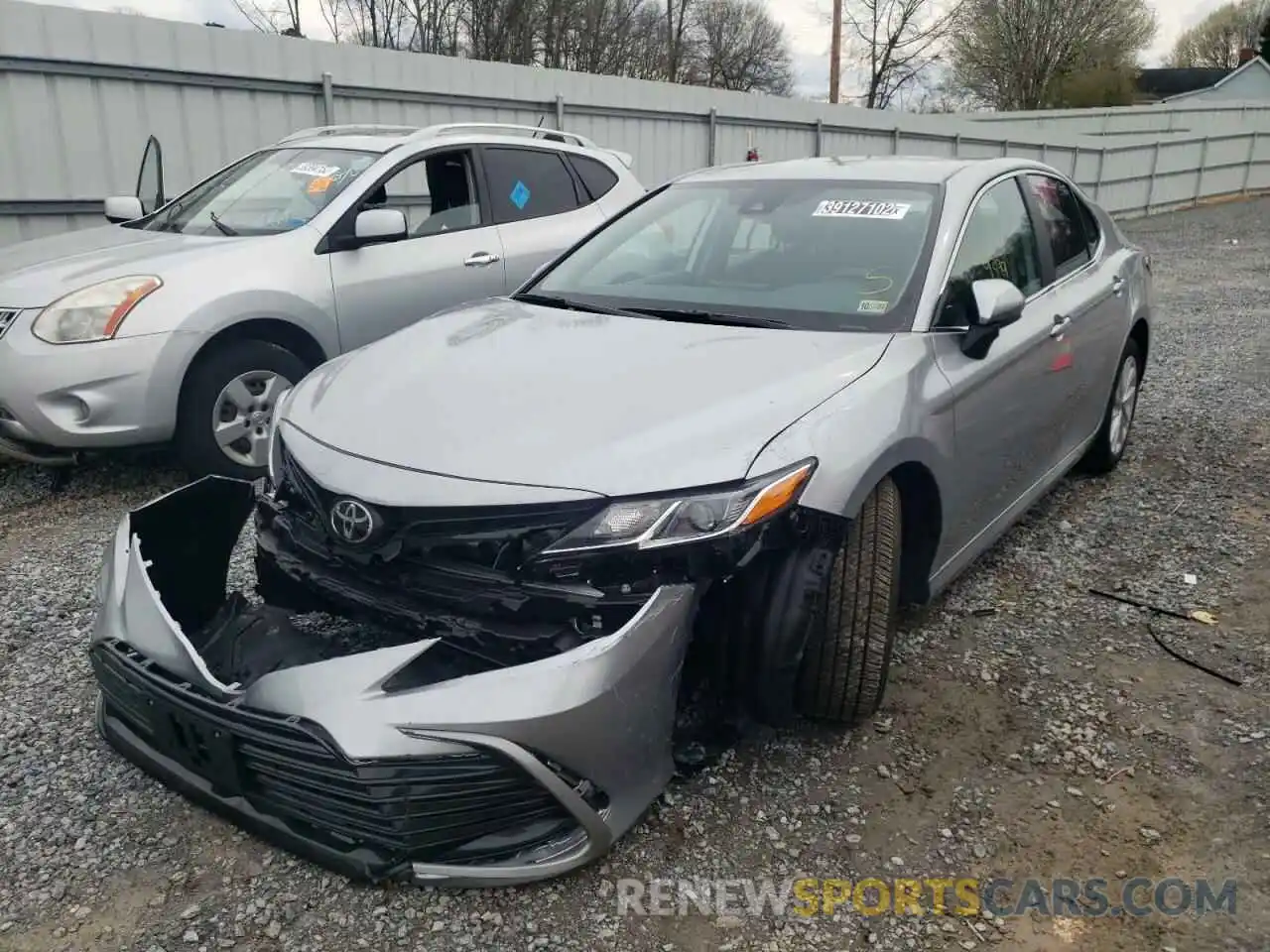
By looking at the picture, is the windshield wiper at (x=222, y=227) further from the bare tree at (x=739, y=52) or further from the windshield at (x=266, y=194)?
the bare tree at (x=739, y=52)

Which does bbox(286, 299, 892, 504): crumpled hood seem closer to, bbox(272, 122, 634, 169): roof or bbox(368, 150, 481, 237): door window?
bbox(368, 150, 481, 237): door window

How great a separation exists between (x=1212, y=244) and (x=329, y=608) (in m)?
18.0

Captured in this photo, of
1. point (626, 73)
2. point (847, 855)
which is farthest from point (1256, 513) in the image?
point (626, 73)

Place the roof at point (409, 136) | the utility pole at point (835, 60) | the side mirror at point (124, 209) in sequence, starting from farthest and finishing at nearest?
the utility pole at point (835, 60)
the side mirror at point (124, 209)
the roof at point (409, 136)

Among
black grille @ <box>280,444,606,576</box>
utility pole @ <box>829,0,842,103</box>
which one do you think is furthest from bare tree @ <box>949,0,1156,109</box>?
black grille @ <box>280,444,606,576</box>

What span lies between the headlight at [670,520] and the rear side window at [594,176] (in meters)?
4.35

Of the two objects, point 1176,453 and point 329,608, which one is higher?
point 329,608

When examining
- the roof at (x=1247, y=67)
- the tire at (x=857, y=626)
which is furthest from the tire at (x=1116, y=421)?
the roof at (x=1247, y=67)

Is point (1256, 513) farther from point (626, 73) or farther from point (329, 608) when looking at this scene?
point (626, 73)

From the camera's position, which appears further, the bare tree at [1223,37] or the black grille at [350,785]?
the bare tree at [1223,37]

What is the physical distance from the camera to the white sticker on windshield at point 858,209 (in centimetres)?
345

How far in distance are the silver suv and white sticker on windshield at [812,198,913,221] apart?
1.66 meters

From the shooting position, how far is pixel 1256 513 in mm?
4617

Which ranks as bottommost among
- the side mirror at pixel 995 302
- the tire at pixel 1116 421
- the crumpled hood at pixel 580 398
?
the tire at pixel 1116 421
